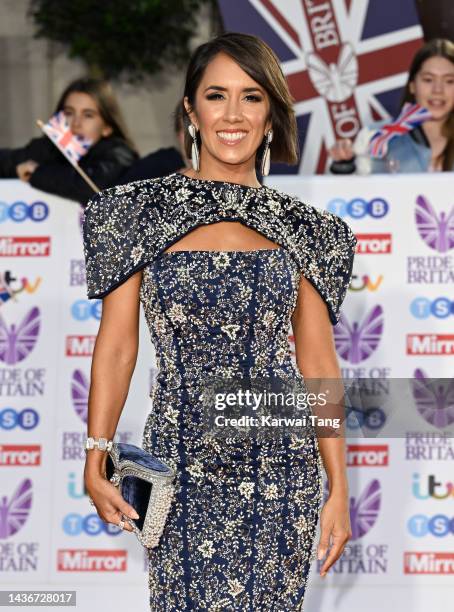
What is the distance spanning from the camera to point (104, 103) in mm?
5543

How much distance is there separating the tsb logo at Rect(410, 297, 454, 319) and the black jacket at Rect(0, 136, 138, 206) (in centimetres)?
141

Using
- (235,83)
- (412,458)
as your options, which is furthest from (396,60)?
(235,83)

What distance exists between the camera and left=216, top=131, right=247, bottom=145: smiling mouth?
118 inches

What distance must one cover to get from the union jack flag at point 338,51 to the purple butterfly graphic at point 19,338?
229 centimetres

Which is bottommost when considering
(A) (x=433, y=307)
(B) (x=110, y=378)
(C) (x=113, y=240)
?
(B) (x=110, y=378)

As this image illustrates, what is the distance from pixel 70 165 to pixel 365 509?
1881 mm

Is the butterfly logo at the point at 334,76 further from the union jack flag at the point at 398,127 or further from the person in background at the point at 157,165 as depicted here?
the person in background at the point at 157,165

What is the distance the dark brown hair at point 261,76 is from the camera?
2.95 metres

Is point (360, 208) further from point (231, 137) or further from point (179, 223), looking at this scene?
point (179, 223)

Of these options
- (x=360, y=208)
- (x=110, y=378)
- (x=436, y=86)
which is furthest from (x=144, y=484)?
(x=436, y=86)

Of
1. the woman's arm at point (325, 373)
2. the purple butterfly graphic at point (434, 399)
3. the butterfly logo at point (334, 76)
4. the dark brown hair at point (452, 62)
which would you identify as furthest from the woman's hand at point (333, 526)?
the butterfly logo at point (334, 76)

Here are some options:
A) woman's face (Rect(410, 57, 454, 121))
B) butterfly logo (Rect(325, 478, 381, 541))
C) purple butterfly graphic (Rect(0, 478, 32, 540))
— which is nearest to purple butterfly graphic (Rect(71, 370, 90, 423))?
purple butterfly graphic (Rect(0, 478, 32, 540))

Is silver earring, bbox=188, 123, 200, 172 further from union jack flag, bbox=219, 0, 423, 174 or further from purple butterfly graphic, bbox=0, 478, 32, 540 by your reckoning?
union jack flag, bbox=219, 0, 423, 174

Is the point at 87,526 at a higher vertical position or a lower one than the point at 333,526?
lower
